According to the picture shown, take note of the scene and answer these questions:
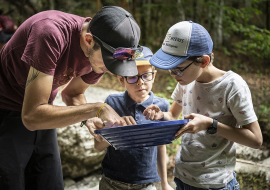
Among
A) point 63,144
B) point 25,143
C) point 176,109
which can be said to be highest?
point 176,109

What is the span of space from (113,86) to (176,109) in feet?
16.2

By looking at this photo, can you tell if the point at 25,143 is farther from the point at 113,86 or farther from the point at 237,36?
the point at 237,36

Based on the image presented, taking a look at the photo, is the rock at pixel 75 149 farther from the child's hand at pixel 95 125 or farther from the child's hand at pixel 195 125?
the child's hand at pixel 195 125

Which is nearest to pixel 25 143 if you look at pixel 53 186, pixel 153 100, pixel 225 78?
pixel 53 186

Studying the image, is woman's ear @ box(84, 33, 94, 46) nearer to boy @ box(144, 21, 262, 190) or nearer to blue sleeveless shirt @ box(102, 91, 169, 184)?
boy @ box(144, 21, 262, 190)

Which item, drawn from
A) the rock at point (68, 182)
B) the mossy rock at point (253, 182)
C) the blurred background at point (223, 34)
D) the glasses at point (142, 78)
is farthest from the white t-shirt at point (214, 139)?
the rock at point (68, 182)

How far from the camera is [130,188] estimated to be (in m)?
1.98

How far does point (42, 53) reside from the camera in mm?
1543

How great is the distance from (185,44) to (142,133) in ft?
2.24

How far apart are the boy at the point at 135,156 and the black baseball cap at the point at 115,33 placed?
0.33 metres

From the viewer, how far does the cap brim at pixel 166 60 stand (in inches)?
64.9

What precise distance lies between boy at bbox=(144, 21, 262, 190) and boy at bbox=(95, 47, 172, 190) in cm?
22

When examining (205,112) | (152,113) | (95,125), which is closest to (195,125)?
(205,112)

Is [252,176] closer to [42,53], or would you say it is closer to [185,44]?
[185,44]
